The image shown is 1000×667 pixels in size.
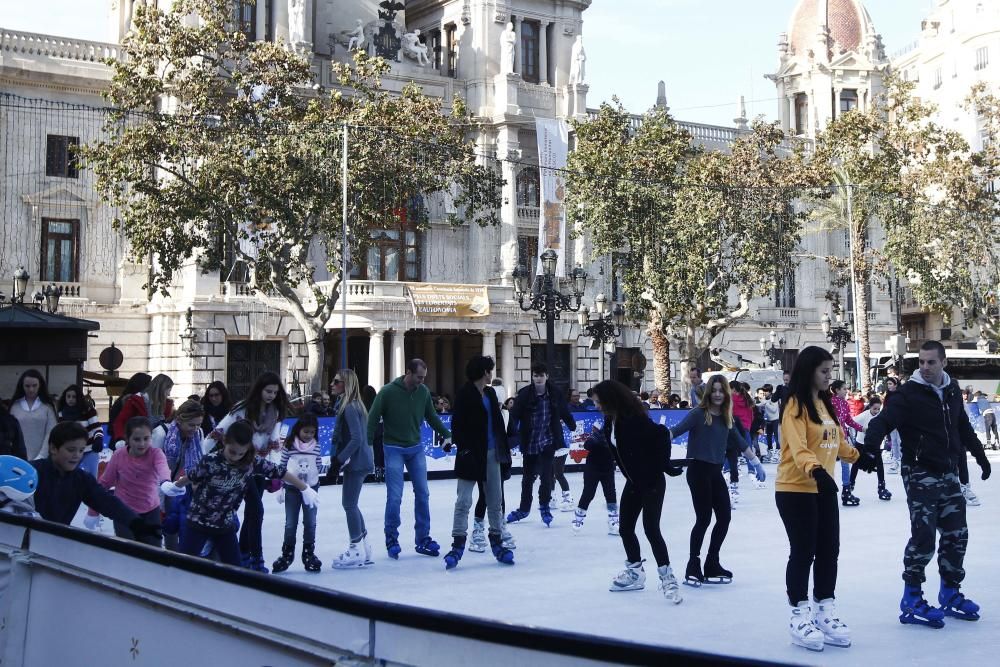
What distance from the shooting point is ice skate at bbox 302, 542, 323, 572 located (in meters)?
9.98

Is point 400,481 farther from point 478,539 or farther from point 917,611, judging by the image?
point 917,611

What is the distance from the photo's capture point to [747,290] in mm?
36250

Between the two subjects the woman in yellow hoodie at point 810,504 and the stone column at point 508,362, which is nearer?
the woman in yellow hoodie at point 810,504

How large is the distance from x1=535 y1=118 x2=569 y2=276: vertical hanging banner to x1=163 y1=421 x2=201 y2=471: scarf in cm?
2656

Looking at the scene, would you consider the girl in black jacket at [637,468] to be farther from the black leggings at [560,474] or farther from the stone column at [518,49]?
the stone column at [518,49]

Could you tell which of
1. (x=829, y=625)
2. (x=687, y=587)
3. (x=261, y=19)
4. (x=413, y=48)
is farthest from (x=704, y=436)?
(x=413, y=48)

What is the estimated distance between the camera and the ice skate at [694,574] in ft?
29.8

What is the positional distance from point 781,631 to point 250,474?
3.54m

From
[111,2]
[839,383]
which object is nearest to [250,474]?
[839,383]

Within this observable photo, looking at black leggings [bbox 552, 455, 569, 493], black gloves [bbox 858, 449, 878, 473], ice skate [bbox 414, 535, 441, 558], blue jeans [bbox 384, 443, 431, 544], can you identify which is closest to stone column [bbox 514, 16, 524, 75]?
black leggings [bbox 552, 455, 569, 493]

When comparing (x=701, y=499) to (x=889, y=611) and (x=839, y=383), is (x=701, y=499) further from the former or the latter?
(x=839, y=383)

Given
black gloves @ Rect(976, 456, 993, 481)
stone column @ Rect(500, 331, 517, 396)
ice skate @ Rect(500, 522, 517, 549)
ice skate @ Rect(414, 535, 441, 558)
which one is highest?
stone column @ Rect(500, 331, 517, 396)

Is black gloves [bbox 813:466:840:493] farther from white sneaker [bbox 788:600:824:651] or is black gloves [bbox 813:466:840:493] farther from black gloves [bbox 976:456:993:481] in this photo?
black gloves [bbox 976:456:993:481]

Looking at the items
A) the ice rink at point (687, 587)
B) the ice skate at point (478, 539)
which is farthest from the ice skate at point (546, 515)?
the ice skate at point (478, 539)
